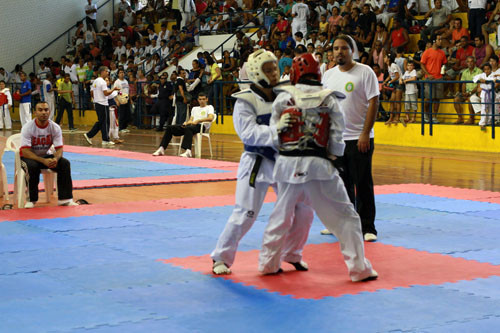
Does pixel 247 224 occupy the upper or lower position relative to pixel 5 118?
lower

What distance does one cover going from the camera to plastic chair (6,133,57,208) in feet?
32.0

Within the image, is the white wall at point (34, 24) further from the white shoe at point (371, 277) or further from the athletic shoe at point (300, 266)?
the white shoe at point (371, 277)

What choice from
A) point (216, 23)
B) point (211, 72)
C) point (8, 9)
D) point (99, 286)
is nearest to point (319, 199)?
point (99, 286)

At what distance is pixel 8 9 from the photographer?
34.6 meters

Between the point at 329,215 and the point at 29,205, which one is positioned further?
the point at 29,205

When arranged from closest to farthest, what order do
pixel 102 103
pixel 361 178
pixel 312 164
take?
pixel 312 164 < pixel 361 178 < pixel 102 103

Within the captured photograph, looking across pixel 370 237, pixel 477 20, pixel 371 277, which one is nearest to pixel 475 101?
pixel 477 20

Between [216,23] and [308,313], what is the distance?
25230 millimetres

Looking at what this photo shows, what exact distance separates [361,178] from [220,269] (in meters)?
2.16

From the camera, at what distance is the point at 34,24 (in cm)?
3547

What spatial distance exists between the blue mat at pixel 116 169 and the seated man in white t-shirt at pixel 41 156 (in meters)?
3.04

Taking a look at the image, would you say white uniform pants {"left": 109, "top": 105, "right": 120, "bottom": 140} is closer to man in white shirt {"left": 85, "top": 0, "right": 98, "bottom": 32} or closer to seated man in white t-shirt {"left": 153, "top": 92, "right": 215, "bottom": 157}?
seated man in white t-shirt {"left": 153, "top": 92, "right": 215, "bottom": 157}

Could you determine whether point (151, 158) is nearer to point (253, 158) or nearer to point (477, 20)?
point (477, 20)

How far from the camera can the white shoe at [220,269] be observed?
609 cm
